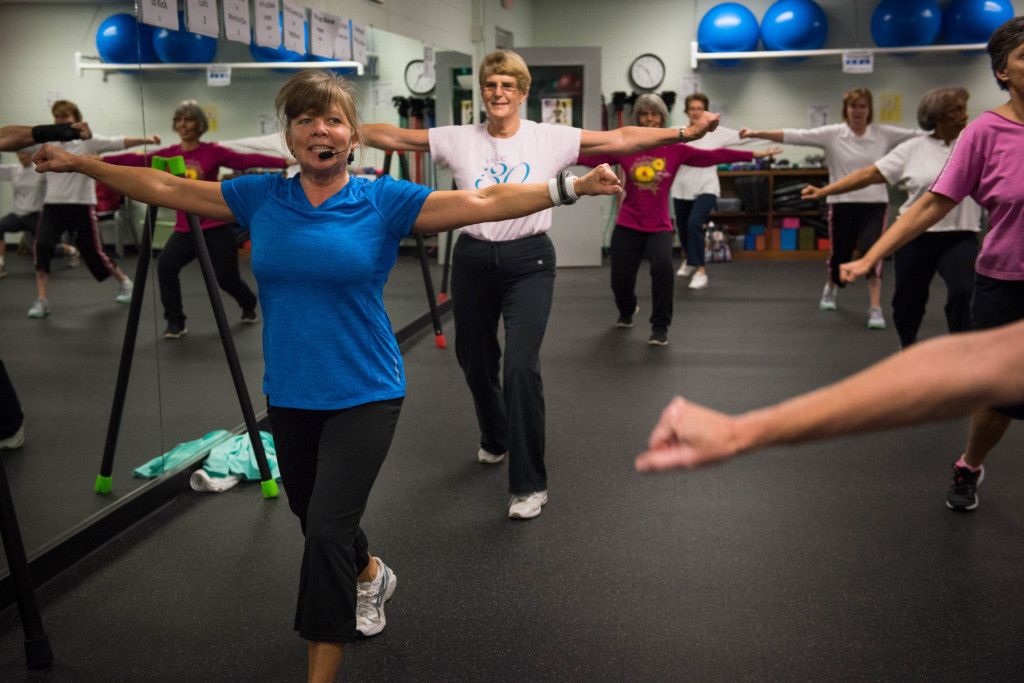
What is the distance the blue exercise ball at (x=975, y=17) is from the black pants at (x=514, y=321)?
8.43 metres

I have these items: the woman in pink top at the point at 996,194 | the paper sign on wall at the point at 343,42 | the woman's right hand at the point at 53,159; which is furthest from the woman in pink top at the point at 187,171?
the woman in pink top at the point at 996,194

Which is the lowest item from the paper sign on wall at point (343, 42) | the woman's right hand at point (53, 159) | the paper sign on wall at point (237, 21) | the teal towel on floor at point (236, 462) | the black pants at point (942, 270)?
the teal towel on floor at point (236, 462)

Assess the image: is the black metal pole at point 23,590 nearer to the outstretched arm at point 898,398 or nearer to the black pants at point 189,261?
the black pants at point 189,261

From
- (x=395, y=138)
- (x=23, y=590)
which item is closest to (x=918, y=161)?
(x=395, y=138)

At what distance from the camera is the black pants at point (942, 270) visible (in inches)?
161

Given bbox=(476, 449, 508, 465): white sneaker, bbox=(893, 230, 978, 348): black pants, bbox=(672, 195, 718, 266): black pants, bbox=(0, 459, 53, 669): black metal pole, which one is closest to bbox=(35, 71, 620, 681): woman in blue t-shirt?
bbox=(0, 459, 53, 669): black metal pole

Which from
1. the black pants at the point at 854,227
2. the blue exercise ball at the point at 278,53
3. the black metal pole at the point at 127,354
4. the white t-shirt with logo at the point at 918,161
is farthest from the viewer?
the black pants at the point at 854,227

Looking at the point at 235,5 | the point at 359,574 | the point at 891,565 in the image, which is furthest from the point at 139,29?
the point at 891,565

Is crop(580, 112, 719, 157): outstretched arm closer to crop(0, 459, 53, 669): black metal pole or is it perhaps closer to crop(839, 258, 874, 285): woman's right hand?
crop(839, 258, 874, 285): woman's right hand

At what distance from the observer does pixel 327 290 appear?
6.22ft

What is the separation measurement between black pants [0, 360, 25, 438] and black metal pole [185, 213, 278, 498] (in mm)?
698

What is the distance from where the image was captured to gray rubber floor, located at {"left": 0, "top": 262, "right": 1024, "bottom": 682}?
2.20m

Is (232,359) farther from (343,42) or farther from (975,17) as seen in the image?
(975,17)

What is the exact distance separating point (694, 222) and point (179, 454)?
18.6ft
